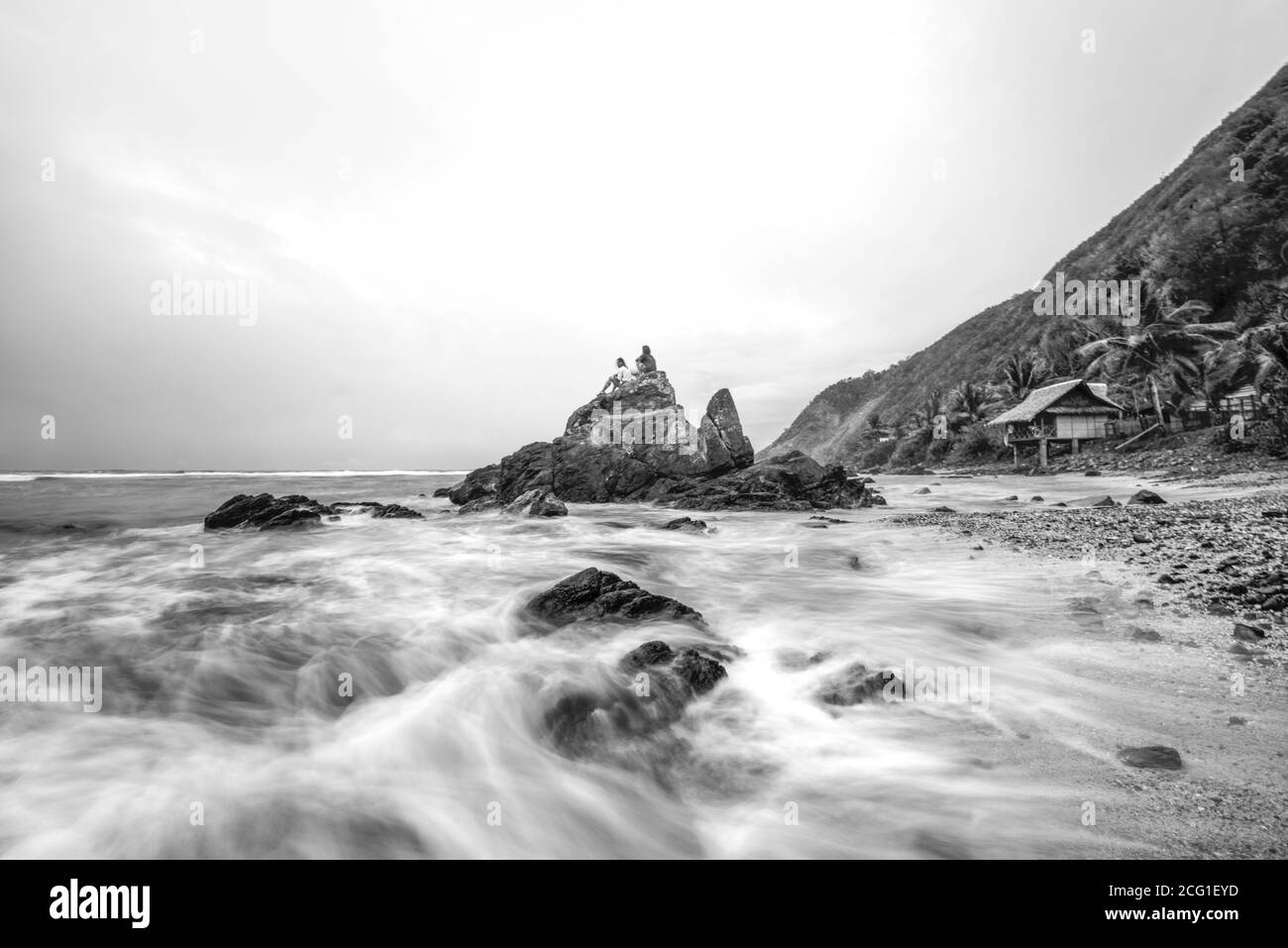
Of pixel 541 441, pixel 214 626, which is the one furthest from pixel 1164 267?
pixel 214 626

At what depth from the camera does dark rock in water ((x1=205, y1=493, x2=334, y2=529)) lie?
20.2 meters

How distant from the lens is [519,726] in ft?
18.2

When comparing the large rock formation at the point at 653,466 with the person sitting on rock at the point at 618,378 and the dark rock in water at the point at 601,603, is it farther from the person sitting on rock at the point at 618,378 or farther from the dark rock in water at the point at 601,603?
the dark rock in water at the point at 601,603

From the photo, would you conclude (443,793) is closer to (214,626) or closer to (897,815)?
(897,815)

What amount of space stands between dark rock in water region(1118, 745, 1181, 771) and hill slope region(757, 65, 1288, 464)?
5363 centimetres

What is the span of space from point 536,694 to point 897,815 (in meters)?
3.80

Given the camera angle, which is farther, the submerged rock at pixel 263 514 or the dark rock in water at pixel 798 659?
the submerged rock at pixel 263 514

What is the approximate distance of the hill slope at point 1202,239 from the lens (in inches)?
1645

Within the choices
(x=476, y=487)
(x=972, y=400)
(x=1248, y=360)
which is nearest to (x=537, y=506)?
(x=476, y=487)

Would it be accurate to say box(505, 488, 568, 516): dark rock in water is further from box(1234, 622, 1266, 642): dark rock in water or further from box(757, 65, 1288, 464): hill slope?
box(757, 65, 1288, 464): hill slope

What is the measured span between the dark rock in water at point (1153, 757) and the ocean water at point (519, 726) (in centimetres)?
17

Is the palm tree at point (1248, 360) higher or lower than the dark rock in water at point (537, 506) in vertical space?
higher

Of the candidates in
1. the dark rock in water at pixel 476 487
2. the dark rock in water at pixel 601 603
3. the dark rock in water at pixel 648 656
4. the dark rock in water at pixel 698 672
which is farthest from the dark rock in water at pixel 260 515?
the dark rock in water at pixel 698 672

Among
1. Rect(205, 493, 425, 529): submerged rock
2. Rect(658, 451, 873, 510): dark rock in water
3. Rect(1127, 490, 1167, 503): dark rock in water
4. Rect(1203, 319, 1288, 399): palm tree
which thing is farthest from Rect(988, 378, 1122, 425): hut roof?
Rect(205, 493, 425, 529): submerged rock
